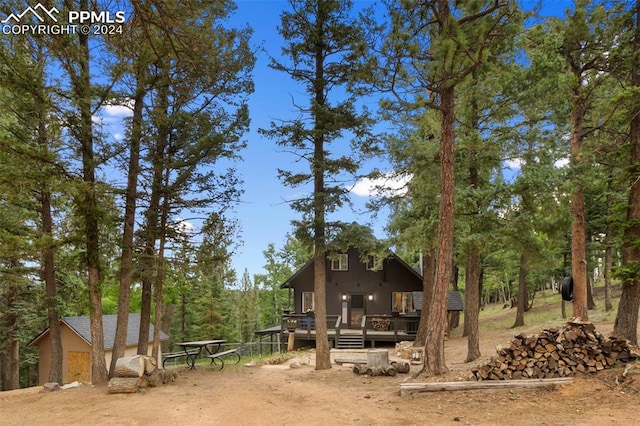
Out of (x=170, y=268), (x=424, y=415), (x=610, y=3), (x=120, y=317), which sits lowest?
(x=424, y=415)

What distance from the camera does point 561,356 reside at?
7258mm

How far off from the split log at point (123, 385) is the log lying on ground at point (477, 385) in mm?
5245

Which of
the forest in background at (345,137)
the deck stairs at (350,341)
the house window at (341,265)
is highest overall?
the forest in background at (345,137)

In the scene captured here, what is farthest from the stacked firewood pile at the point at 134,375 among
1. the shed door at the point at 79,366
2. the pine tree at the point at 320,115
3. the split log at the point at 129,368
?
the shed door at the point at 79,366

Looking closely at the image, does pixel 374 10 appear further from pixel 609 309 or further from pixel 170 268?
pixel 609 309

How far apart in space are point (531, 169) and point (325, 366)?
7.38 m

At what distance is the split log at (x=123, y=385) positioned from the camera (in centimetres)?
807

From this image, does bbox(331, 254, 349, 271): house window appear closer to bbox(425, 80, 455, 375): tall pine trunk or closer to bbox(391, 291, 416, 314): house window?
bbox(391, 291, 416, 314): house window

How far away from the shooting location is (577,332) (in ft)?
24.0

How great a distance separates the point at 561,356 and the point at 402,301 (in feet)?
51.2

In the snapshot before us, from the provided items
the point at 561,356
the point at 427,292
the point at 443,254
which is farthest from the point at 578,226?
the point at 427,292

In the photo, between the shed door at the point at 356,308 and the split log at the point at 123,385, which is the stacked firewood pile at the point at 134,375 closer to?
the split log at the point at 123,385

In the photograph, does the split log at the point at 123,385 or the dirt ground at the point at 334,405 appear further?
the split log at the point at 123,385

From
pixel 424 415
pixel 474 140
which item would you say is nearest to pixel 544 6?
pixel 474 140
